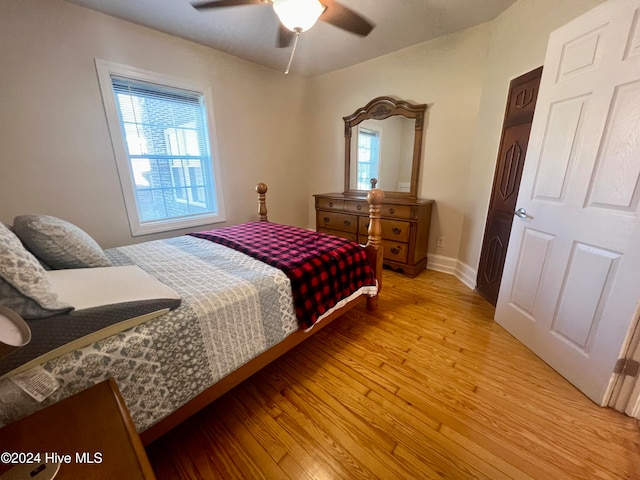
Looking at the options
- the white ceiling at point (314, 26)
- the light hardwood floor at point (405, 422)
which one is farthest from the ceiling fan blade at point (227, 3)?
the light hardwood floor at point (405, 422)

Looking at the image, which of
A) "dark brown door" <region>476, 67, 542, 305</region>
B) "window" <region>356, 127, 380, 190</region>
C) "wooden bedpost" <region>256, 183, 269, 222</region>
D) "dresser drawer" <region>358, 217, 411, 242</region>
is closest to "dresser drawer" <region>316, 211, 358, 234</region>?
"dresser drawer" <region>358, 217, 411, 242</region>

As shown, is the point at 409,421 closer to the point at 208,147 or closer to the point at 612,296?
the point at 612,296

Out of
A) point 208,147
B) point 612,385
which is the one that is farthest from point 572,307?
point 208,147

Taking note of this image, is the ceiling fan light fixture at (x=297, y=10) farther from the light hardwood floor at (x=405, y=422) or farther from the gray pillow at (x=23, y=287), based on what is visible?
the light hardwood floor at (x=405, y=422)

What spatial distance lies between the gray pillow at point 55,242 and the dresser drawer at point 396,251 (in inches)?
96.0

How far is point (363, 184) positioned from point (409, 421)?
2.70 m

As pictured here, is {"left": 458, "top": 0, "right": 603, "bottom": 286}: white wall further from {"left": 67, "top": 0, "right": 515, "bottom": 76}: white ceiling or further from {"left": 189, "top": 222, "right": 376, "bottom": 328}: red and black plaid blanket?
{"left": 189, "top": 222, "right": 376, "bottom": 328}: red and black plaid blanket

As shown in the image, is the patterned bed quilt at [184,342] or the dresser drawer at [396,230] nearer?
the patterned bed quilt at [184,342]

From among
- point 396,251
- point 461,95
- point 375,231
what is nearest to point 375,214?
point 375,231

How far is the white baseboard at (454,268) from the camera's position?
2.57 m

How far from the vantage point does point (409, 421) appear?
48.4 inches

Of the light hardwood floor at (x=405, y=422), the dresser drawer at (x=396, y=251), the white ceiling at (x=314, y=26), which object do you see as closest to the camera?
the light hardwood floor at (x=405, y=422)

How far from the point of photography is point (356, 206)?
3090 millimetres

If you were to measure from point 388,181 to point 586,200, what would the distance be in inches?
75.9
